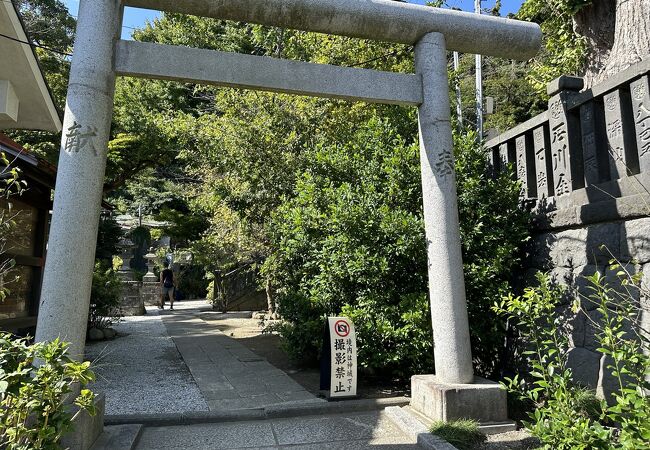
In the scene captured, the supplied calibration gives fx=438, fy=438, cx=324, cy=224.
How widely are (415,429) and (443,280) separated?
1.49 m

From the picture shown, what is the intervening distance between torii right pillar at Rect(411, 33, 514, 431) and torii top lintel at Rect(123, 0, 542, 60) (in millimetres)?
224

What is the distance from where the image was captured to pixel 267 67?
4.58m

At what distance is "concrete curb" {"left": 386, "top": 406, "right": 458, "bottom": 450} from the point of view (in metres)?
3.79

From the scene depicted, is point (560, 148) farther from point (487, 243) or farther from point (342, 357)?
point (342, 357)

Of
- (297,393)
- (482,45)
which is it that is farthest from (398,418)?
(482,45)

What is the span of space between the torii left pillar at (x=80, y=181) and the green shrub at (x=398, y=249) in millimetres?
2917

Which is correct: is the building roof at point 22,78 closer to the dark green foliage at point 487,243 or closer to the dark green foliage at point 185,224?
the dark green foliage at point 487,243

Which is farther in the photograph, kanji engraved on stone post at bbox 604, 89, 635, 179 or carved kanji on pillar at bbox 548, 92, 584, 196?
carved kanji on pillar at bbox 548, 92, 584, 196

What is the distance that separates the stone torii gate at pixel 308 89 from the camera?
3.94 meters

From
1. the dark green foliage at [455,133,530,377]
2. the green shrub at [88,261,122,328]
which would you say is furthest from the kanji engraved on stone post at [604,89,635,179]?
the green shrub at [88,261,122,328]

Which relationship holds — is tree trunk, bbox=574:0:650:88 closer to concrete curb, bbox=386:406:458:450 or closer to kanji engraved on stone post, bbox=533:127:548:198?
kanji engraved on stone post, bbox=533:127:548:198

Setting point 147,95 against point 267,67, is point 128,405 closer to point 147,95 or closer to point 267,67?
point 267,67

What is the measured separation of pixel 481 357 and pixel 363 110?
17.4ft

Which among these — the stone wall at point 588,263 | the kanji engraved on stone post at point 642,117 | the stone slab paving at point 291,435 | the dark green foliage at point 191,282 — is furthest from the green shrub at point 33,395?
the dark green foliage at point 191,282
